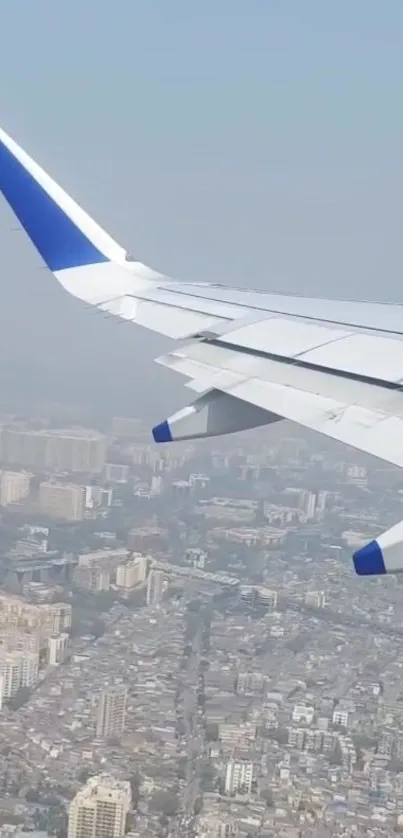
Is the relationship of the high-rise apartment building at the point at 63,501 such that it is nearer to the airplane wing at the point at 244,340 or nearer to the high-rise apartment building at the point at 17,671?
the high-rise apartment building at the point at 17,671

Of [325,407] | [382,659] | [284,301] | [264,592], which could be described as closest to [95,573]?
[264,592]

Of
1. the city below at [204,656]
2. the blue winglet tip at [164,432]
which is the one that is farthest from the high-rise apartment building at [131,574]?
the blue winglet tip at [164,432]

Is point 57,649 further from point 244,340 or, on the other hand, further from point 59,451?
point 59,451

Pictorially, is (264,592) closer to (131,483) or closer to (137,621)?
(137,621)

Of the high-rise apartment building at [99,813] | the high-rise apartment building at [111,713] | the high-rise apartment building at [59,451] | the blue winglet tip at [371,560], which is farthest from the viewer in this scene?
the high-rise apartment building at [59,451]

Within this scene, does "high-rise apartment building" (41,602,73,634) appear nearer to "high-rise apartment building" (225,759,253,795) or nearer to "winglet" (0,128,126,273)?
"high-rise apartment building" (225,759,253,795)
